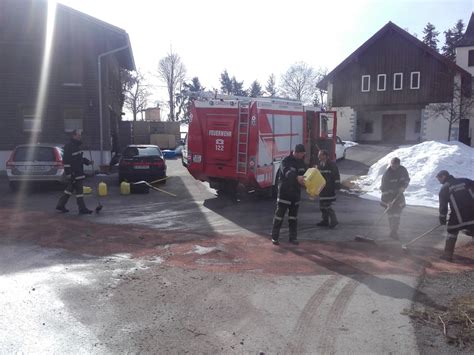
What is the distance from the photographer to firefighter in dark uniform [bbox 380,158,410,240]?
8.73m

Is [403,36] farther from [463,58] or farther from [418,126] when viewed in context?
[463,58]

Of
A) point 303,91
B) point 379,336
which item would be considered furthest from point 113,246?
point 303,91

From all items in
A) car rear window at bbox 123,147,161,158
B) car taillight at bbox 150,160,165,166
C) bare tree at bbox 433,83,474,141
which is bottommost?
car taillight at bbox 150,160,165,166

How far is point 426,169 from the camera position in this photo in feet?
53.6

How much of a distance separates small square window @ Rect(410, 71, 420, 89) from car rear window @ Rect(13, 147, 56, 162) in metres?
29.7

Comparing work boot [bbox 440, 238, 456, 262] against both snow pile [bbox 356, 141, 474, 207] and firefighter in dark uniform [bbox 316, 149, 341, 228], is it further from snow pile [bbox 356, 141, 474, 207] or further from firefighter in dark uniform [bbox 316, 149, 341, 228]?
snow pile [bbox 356, 141, 474, 207]

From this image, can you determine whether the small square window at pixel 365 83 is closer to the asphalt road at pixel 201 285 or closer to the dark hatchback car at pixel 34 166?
the asphalt road at pixel 201 285

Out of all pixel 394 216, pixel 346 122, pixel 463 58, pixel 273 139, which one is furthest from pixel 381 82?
pixel 394 216

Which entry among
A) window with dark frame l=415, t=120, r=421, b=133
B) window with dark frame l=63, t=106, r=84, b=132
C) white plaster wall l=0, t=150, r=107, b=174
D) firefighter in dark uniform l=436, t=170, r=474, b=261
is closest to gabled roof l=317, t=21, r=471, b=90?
window with dark frame l=415, t=120, r=421, b=133

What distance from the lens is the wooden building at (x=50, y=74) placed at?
2147cm

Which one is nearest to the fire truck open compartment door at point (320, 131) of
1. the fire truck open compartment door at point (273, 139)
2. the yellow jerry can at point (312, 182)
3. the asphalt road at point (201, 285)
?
the fire truck open compartment door at point (273, 139)

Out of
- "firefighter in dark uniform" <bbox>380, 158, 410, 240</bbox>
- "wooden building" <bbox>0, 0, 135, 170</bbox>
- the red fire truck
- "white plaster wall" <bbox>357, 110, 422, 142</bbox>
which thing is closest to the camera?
"firefighter in dark uniform" <bbox>380, 158, 410, 240</bbox>

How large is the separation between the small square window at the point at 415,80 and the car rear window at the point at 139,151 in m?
26.0

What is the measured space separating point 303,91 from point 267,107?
6637 cm
